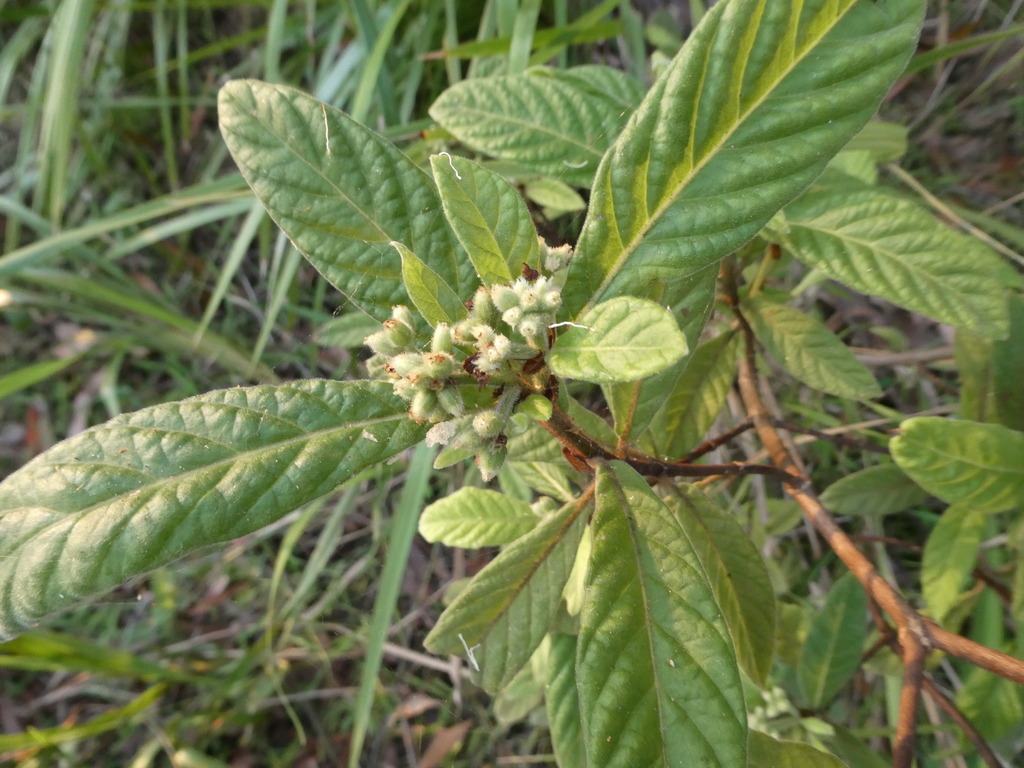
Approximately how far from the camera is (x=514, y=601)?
1.30m

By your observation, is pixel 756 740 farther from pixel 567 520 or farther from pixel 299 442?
pixel 299 442

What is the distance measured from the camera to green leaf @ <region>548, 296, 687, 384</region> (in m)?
0.78

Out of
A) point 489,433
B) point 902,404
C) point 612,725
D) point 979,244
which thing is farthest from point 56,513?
point 902,404

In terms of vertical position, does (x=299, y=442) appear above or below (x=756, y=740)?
above

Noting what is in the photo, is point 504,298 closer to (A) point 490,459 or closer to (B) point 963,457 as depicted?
(A) point 490,459

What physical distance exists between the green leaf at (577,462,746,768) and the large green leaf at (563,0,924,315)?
0.38m

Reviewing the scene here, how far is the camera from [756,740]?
130 cm

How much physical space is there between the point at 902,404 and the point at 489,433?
7.98ft

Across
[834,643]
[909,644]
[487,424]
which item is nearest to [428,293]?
[487,424]

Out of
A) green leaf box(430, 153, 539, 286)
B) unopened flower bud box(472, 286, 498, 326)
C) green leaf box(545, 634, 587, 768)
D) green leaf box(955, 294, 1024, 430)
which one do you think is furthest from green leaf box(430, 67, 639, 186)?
green leaf box(545, 634, 587, 768)

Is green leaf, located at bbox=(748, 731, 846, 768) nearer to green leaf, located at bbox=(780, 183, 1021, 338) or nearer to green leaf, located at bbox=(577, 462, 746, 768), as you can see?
green leaf, located at bbox=(577, 462, 746, 768)

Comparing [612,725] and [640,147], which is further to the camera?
[640,147]

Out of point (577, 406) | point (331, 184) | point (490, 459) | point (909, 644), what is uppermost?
point (331, 184)

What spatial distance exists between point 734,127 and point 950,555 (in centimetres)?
129
